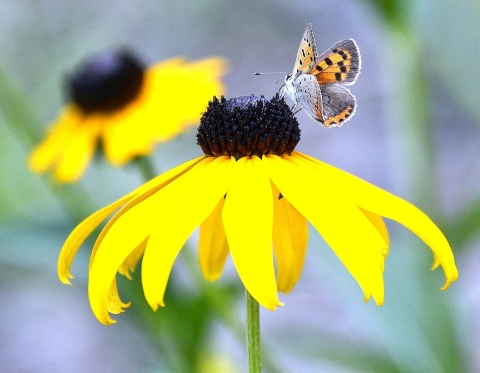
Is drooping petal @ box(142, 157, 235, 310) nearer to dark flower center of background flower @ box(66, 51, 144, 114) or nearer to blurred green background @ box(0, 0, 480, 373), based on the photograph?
blurred green background @ box(0, 0, 480, 373)

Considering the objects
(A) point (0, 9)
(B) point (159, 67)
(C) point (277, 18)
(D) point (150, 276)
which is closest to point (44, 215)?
(B) point (159, 67)

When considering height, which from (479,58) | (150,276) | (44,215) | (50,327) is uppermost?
(479,58)

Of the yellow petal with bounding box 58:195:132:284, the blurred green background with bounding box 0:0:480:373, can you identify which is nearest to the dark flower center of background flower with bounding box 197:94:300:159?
the yellow petal with bounding box 58:195:132:284

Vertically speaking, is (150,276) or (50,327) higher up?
(150,276)

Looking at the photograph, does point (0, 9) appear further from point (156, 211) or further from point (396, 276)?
point (156, 211)

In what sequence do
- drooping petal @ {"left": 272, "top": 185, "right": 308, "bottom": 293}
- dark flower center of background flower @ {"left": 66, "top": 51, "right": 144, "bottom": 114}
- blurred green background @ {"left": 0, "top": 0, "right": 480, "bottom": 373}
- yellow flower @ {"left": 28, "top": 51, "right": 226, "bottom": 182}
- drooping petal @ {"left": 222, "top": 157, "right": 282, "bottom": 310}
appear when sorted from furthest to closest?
dark flower center of background flower @ {"left": 66, "top": 51, "right": 144, "bottom": 114}
yellow flower @ {"left": 28, "top": 51, "right": 226, "bottom": 182}
blurred green background @ {"left": 0, "top": 0, "right": 480, "bottom": 373}
drooping petal @ {"left": 272, "top": 185, "right": 308, "bottom": 293}
drooping petal @ {"left": 222, "top": 157, "right": 282, "bottom": 310}

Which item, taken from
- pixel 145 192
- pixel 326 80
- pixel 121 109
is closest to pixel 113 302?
pixel 145 192

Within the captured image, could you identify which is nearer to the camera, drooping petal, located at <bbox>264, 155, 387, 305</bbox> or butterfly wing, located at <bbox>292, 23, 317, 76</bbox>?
drooping petal, located at <bbox>264, 155, 387, 305</bbox>

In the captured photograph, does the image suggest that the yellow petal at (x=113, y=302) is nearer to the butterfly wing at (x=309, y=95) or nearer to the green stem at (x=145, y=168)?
the butterfly wing at (x=309, y=95)
